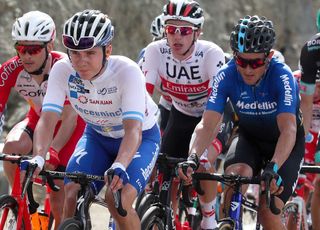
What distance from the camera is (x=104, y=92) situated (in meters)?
6.35

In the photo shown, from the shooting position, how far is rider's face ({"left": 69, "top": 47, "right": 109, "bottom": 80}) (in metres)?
6.05

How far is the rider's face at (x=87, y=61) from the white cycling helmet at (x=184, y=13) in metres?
2.09

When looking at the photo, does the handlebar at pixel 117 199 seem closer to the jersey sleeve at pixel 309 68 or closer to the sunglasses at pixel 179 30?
the jersey sleeve at pixel 309 68

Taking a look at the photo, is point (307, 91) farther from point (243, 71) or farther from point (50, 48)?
point (50, 48)

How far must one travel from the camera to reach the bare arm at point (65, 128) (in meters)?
7.30

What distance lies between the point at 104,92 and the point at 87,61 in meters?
0.36

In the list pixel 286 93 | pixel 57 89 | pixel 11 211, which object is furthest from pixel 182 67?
pixel 11 211

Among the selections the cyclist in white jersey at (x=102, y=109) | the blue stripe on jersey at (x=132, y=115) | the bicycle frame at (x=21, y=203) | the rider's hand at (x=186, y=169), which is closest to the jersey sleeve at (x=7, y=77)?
the bicycle frame at (x=21, y=203)

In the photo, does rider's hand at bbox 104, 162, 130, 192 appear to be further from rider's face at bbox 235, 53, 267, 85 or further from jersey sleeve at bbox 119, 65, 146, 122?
rider's face at bbox 235, 53, 267, 85

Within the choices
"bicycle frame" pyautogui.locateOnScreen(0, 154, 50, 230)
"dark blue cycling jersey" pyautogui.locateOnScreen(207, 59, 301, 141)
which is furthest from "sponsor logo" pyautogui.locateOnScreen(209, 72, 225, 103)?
"bicycle frame" pyautogui.locateOnScreen(0, 154, 50, 230)


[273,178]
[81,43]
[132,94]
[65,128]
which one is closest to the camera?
[273,178]

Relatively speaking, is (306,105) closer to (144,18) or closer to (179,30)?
(179,30)

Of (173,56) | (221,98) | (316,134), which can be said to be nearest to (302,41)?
(316,134)

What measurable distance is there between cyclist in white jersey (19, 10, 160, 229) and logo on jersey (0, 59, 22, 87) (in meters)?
1.19
